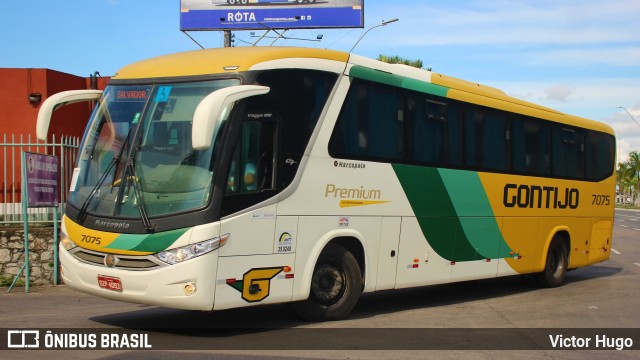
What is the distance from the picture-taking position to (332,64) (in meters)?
9.71

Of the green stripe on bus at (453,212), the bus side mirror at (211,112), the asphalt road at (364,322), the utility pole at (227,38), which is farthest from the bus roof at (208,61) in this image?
the utility pole at (227,38)

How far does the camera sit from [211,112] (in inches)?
299

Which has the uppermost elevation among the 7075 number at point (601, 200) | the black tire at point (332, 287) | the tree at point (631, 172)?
the 7075 number at point (601, 200)

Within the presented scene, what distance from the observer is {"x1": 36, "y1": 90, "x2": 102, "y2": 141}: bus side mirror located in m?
9.33

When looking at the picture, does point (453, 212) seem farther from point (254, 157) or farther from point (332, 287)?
point (254, 157)

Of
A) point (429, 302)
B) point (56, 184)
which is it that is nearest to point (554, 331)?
point (429, 302)

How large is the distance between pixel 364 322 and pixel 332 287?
25.9 inches

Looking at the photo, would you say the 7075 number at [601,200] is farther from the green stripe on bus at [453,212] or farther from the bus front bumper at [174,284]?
the bus front bumper at [174,284]

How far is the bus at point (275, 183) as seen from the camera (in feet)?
26.7

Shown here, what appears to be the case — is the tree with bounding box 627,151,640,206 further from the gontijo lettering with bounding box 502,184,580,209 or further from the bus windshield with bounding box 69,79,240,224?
the bus windshield with bounding box 69,79,240,224

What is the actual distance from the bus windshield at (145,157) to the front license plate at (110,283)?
0.70 m

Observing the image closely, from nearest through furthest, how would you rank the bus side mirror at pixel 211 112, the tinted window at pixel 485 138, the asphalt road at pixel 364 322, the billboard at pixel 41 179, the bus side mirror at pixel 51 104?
the bus side mirror at pixel 211 112 < the asphalt road at pixel 364 322 < the bus side mirror at pixel 51 104 < the tinted window at pixel 485 138 < the billboard at pixel 41 179

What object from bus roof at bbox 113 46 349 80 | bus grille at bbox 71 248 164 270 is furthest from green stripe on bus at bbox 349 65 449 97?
bus grille at bbox 71 248 164 270

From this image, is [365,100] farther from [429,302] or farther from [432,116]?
[429,302]
